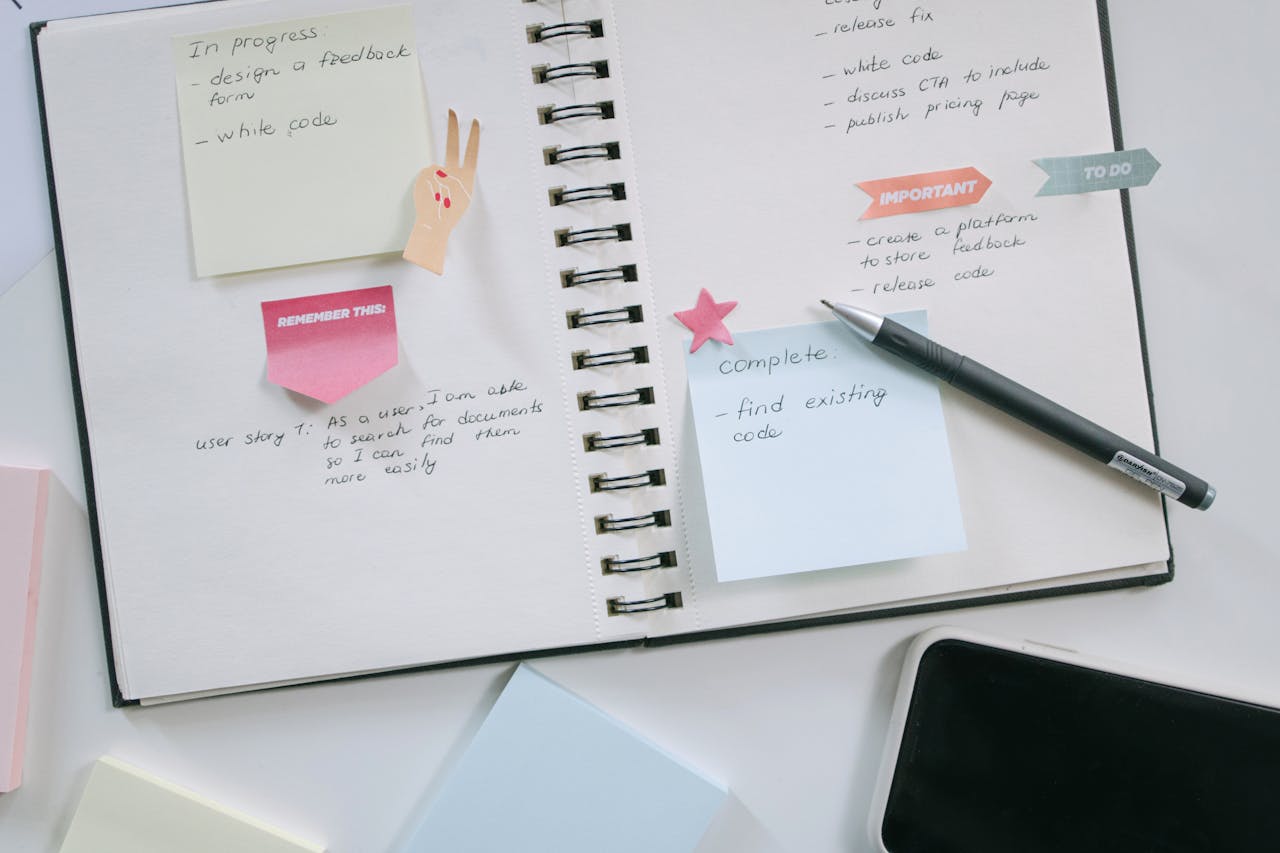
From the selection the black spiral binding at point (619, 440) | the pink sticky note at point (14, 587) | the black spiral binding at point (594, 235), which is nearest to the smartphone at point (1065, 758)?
the black spiral binding at point (619, 440)

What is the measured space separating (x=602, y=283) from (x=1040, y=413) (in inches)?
12.1

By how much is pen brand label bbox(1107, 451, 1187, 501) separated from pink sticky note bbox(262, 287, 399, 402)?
0.50m

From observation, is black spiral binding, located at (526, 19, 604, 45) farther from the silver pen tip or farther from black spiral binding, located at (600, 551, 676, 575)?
black spiral binding, located at (600, 551, 676, 575)

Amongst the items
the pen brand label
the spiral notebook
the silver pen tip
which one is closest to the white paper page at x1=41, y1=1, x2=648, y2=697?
the spiral notebook

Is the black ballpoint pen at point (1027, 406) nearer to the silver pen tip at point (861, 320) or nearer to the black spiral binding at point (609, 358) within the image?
the silver pen tip at point (861, 320)

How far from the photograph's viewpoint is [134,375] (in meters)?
0.58

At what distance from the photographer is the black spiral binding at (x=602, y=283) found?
0.57 m

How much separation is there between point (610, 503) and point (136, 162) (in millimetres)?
398

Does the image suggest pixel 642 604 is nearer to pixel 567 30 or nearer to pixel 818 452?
pixel 818 452

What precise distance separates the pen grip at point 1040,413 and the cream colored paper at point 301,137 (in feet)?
1.15

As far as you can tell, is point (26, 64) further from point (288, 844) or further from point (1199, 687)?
point (1199, 687)

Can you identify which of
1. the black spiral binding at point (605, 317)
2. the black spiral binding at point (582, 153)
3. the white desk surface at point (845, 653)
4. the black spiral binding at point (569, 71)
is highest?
the black spiral binding at point (569, 71)

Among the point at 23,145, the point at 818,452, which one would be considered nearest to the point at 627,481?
the point at 818,452

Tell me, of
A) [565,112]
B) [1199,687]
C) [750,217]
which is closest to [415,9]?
[565,112]
